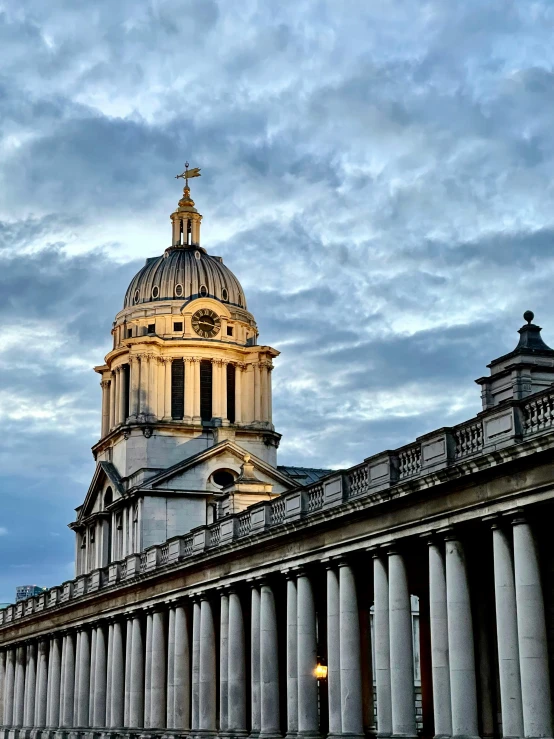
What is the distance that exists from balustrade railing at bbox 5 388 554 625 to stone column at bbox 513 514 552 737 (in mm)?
3110

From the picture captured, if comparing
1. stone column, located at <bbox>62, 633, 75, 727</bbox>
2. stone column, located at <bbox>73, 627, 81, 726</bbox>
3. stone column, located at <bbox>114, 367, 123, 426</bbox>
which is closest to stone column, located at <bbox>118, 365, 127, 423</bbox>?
stone column, located at <bbox>114, 367, 123, 426</bbox>

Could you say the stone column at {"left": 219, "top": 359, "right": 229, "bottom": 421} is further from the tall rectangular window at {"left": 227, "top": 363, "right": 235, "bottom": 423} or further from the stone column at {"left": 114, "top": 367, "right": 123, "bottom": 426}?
the stone column at {"left": 114, "top": 367, "right": 123, "bottom": 426}

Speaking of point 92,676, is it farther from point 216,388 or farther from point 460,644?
point 460,644

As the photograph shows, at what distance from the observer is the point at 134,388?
10088 cm

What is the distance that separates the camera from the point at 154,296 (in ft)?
344

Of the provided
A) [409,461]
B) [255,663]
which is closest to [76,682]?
[255,663]

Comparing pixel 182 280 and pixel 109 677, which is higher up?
pixel 182 280

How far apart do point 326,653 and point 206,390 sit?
1710 inches

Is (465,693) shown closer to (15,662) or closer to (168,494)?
(168,494)

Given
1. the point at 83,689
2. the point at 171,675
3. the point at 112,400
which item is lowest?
the point at 171,675

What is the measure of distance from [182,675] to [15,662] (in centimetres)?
4216

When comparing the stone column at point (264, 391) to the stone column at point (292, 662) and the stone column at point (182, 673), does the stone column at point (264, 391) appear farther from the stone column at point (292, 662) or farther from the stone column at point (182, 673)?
the stone column at point (292, 662)

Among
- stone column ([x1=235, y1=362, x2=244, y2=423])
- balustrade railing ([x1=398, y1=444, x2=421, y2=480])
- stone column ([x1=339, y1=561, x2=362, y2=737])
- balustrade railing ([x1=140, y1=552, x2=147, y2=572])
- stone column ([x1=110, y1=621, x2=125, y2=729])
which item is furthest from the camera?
stone column ([x1=235, y1=362, x2=244, y2=423])

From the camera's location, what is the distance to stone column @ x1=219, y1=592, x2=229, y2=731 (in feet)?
198
